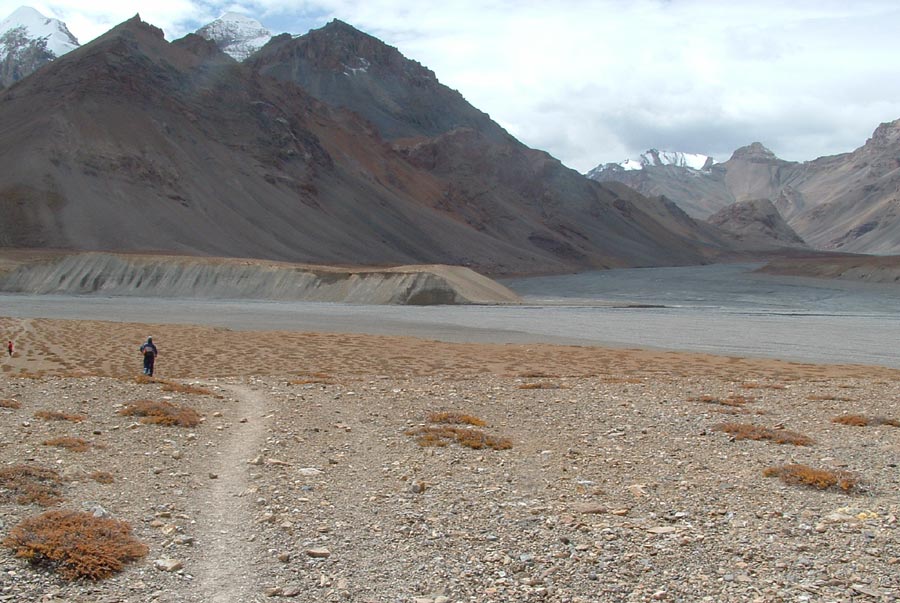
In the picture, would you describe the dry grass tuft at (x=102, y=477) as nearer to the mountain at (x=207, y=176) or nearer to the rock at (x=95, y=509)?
the rock at (x=95, y=509)

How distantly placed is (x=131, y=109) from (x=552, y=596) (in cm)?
13939

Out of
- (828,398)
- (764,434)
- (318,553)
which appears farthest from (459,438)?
(828,398)

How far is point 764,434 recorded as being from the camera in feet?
48.0

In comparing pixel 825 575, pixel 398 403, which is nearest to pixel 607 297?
pixel 398 403

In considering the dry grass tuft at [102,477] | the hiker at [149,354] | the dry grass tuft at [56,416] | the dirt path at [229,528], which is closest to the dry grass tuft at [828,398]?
the dirt path at [229,528]

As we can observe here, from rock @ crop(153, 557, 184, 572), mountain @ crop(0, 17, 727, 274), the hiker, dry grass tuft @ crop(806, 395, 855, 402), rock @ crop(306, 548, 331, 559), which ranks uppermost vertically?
mountain @ crop(0, 17, 727, 274)

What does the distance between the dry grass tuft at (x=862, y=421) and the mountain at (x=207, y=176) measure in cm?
9759

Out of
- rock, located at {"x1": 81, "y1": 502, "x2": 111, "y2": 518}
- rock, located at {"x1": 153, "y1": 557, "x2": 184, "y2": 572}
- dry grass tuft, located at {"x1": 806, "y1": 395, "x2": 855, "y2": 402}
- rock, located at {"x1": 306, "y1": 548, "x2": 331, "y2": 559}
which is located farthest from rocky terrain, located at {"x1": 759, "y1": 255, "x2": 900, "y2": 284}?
rock, located at {"x1": 153, "y1": 557, "x2": 184, "y2": 572}

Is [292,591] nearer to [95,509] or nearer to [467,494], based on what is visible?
[95,509]

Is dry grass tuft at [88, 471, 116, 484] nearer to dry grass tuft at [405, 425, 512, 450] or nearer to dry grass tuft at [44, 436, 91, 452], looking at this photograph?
dry grass tuft at [44, 436, 91, 452]

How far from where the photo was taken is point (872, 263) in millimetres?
120188

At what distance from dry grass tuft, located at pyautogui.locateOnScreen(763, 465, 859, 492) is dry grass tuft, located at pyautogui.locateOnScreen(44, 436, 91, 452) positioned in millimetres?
10310

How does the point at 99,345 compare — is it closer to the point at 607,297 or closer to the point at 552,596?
the point at 552,596

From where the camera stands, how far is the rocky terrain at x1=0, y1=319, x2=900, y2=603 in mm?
7672
